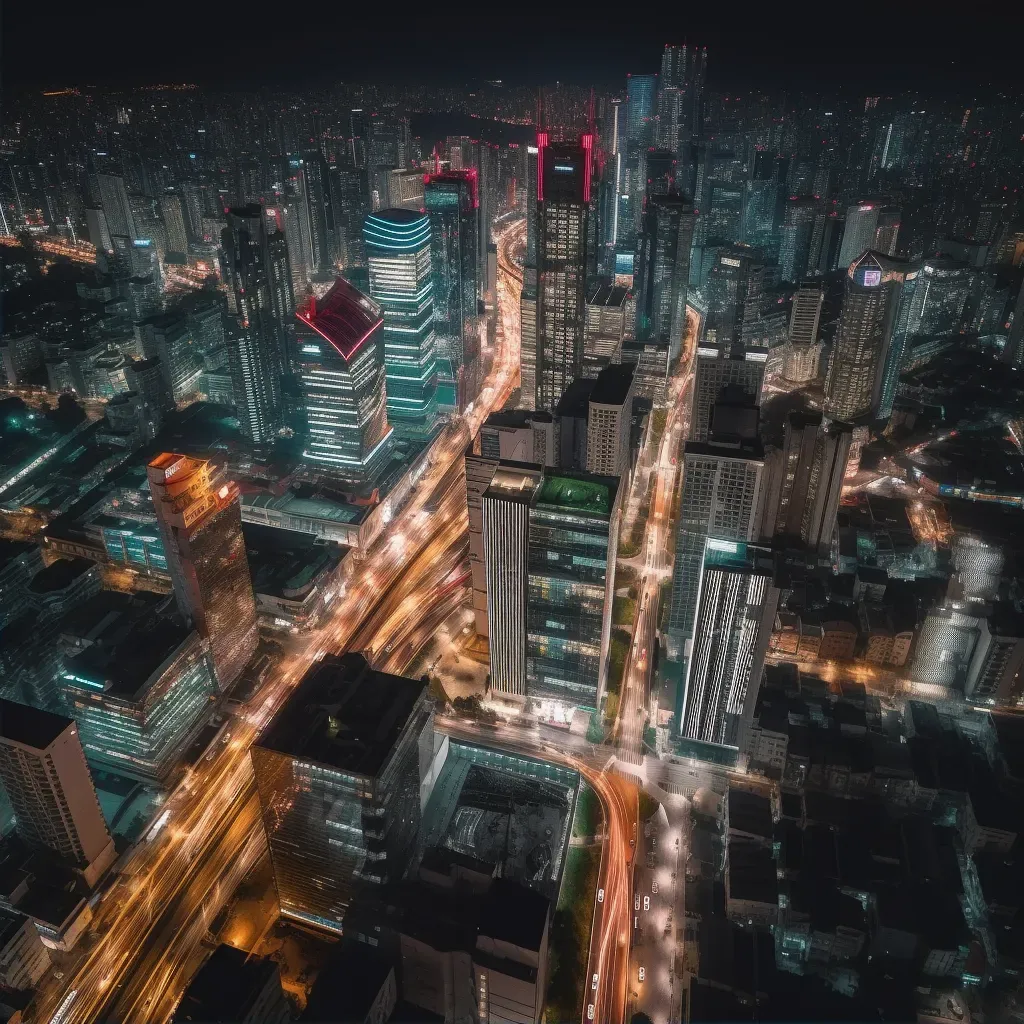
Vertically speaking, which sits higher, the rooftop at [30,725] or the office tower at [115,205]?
the office tower at [115,205]

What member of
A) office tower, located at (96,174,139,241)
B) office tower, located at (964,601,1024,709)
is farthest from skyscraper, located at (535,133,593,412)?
office tower, located at (96,174,139,241)

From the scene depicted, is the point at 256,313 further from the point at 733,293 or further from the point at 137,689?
the point at 733,293

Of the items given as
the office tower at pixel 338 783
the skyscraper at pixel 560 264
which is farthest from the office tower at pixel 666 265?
the office tower at pixel 338 783

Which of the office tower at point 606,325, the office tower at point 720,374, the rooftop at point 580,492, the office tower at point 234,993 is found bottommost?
the office tower at point 234,993

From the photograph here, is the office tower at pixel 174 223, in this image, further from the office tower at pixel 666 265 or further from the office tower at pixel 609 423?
the office tower at pixel 609 423

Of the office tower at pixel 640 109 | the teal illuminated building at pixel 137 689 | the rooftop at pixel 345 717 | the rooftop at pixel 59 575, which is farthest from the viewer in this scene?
the office tower at pixel 640 109

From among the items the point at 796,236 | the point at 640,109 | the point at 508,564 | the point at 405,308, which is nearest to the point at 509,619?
the point at 508,564

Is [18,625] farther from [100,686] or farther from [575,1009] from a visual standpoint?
[575,1009]

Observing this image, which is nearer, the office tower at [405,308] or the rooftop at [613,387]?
the rooftop at [613,387]
